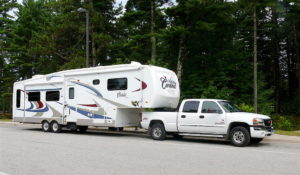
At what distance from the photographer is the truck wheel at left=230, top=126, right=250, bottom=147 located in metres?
12.9

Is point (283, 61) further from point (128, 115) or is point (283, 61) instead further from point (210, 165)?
point (210, 165)

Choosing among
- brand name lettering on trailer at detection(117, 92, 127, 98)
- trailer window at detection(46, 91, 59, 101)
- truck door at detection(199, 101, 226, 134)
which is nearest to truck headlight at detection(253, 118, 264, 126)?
truck door at detection(199, 101, 226, 134)

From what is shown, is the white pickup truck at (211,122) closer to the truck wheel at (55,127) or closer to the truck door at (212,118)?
the truck door at (212,118)

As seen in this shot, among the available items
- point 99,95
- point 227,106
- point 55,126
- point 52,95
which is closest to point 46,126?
point 55,126

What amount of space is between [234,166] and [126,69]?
360 inches

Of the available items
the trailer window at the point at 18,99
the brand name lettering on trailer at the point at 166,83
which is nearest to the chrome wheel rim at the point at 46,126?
the trailer window at the point at 18,99

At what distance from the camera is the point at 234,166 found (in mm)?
8602

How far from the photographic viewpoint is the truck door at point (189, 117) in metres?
14.2

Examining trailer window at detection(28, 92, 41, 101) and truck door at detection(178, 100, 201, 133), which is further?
trailer window at detection(28, 92, 41, 101)

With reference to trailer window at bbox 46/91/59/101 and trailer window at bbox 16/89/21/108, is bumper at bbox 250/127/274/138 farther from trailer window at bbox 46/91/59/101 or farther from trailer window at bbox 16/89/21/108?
trailer window at bbox 16/89/21/108

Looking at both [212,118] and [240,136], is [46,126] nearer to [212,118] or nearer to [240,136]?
[212,118]

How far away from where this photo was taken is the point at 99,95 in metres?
17.5

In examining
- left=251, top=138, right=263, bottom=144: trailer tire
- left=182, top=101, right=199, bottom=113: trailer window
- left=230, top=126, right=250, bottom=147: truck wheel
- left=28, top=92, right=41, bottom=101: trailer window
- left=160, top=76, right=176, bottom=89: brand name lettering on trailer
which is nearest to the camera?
left=230, top=126, right=250, bottom=147: truck wheel

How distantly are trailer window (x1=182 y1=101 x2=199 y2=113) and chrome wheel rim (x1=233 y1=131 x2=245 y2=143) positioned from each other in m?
2.05
